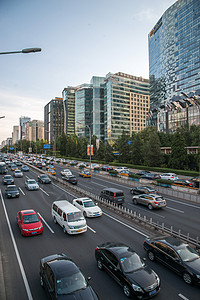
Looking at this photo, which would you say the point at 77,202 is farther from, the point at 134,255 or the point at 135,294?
the point at 135,294

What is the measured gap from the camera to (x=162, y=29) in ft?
490

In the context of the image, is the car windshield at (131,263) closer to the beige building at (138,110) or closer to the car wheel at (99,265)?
the car wheel at (99,265)

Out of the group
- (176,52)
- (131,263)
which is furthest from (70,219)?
(176,52)

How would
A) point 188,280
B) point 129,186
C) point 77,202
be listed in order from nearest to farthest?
point 188,280 → point 77,202 → point 129,186

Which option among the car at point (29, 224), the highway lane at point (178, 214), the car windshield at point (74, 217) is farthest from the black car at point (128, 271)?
the highway lane at point (178, 214)

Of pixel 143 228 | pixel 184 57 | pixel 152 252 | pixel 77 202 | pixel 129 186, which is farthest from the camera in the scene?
pixel 184 57

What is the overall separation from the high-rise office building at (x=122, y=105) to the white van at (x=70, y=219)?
114314 millimetres

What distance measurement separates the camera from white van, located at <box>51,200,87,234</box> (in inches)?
561

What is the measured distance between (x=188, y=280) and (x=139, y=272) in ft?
8.14

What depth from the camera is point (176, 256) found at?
9.68 m

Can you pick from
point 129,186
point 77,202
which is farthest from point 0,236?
point 129,186

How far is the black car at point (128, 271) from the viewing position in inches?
308

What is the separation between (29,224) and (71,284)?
8089 millimetres

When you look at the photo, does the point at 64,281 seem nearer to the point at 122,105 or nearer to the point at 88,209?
the point at 88,209
